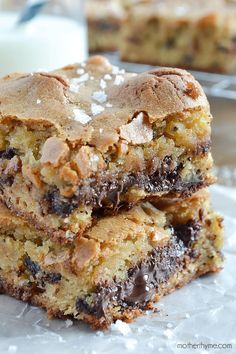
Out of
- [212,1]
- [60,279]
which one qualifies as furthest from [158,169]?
[212,1]

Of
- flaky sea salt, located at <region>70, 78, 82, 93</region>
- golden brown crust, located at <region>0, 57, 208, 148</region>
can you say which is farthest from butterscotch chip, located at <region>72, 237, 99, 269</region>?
flaky sea salt, located at <region>70, 78, 82, 93</region>

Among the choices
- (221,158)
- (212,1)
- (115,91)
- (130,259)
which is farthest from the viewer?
(212,1)

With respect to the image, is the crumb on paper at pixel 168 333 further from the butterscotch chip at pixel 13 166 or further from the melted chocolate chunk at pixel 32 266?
the butterscotch chip at pixel 13 166

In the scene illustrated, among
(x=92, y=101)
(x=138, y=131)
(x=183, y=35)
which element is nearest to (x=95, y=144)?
(x=138, y=131)

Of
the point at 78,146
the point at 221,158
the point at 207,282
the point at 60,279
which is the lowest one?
the point at 221,158

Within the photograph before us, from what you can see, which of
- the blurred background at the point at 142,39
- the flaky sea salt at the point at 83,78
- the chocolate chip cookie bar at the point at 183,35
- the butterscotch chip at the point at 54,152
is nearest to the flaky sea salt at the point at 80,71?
the flaky sea salt at the point at 83,78

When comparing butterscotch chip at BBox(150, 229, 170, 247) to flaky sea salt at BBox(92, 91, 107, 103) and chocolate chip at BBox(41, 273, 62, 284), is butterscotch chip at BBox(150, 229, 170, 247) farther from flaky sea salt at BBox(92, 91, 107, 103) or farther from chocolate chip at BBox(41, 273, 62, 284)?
flaky sea salt at BBox(92, 91, 107, 103)

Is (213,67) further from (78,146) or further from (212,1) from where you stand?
(78,146)
